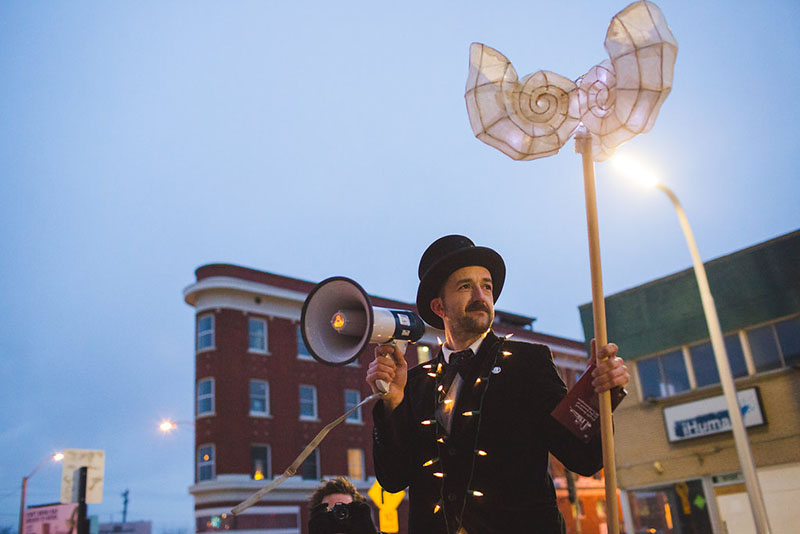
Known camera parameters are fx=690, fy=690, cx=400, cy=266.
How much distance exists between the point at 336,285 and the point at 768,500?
20.0m

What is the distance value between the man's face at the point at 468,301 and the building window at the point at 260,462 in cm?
2848

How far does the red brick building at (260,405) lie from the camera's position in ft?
95.8

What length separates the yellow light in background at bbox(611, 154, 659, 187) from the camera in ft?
44.2

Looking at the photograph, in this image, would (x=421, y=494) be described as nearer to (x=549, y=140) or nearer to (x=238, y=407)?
(x=549, y=140)

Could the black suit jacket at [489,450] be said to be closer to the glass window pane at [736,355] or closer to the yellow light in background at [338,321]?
the yellow light in background at [338,321]

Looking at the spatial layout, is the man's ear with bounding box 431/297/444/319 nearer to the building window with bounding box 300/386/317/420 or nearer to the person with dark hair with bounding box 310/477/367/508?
the person with dark hair with bounding box 310/477/367/508

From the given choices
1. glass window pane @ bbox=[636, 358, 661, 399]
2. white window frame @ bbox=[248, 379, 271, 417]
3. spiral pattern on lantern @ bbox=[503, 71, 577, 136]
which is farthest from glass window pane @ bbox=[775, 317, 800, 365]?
white window frame @ bbox=[248, 379, 271, 417]

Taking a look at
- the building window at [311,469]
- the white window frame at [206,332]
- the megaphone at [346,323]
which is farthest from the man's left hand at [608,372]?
the building window at [311,469]

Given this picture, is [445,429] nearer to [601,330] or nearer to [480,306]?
[480,306]

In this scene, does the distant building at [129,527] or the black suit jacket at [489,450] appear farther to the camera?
the distant building at [129,527]

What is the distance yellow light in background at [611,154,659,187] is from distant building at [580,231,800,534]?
30.1ft

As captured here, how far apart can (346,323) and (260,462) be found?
2874cm

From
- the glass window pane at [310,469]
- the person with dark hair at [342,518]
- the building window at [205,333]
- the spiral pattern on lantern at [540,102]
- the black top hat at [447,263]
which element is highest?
the building window at [205,333]

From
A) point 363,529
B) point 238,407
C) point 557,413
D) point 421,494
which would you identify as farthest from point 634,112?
point 238,407
